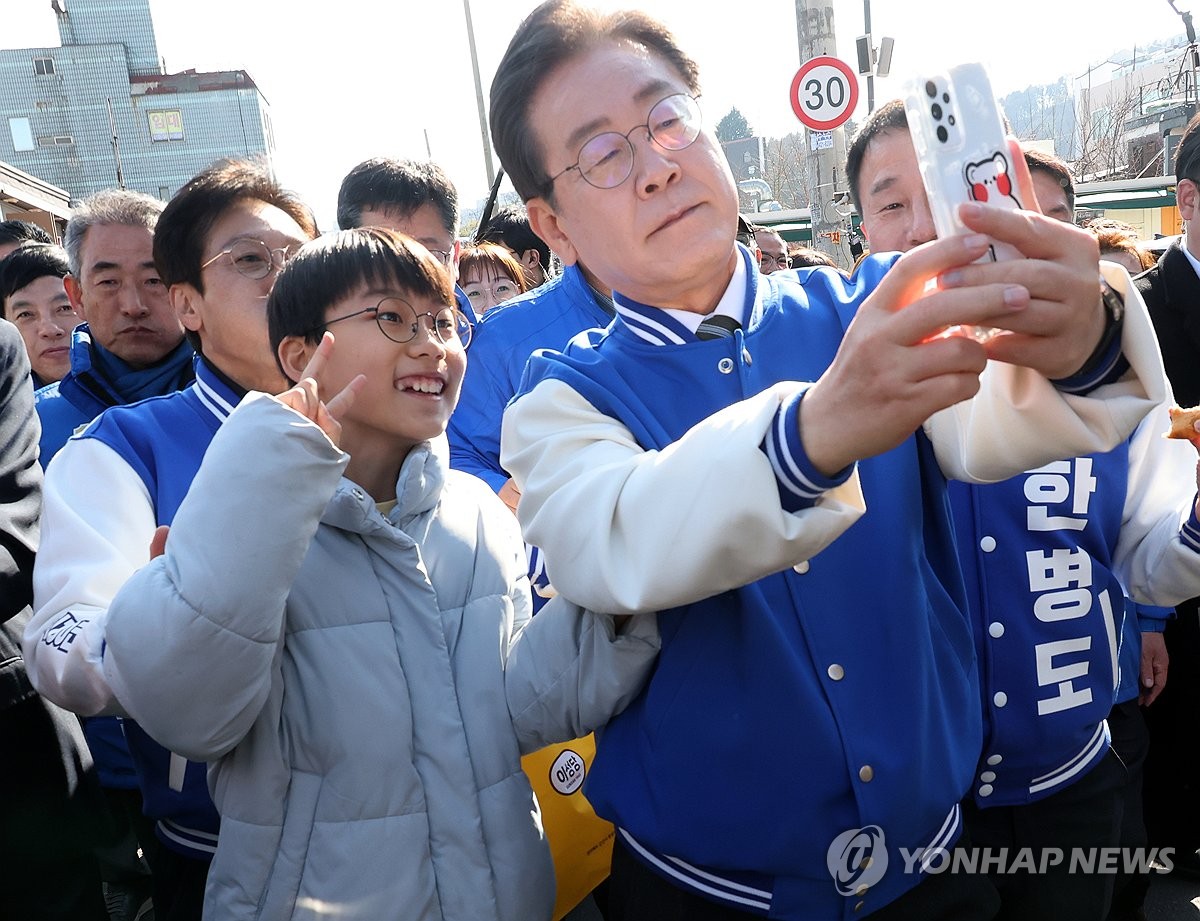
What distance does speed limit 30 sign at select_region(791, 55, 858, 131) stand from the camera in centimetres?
888

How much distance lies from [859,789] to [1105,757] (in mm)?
1043

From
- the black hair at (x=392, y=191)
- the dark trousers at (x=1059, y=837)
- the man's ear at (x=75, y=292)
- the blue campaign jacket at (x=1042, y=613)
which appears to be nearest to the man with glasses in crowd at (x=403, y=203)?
the black hair at (x=392, y=191)

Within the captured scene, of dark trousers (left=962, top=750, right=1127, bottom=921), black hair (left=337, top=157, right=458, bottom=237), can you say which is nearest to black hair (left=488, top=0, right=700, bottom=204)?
dark trousers (left=962, top=750, right=1127, bottom=921)

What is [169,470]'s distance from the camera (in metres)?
2.13

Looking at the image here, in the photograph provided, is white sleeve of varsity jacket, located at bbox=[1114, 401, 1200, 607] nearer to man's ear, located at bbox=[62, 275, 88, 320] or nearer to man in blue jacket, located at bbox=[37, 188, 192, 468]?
man in blue jacket, located at bbox=[37, 188, 192, 468]

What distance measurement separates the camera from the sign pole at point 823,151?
9281mm

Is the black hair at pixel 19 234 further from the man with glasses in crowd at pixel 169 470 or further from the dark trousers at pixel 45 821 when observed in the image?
the dark trousers at pixel 45 821

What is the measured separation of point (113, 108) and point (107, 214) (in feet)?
278

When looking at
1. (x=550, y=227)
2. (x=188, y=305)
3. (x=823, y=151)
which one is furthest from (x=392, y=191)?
(x=823, y=151)

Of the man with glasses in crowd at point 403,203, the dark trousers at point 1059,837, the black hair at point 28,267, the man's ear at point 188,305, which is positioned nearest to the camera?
the dark trousers at point 1059,837

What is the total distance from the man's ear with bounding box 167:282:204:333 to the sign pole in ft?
24.4

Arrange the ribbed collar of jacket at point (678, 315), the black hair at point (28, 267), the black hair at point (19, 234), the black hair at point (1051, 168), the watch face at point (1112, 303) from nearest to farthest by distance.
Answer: the watch face at point (1112, 303) → the ribbed collar of jacket at point (678, 315) → the black hair at point (1051, 168) → the black hair at point (28, 267) → the black hair at point (19, 234)

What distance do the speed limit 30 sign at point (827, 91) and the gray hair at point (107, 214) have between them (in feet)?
22.5

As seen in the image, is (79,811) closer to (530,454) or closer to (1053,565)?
(530,454)
